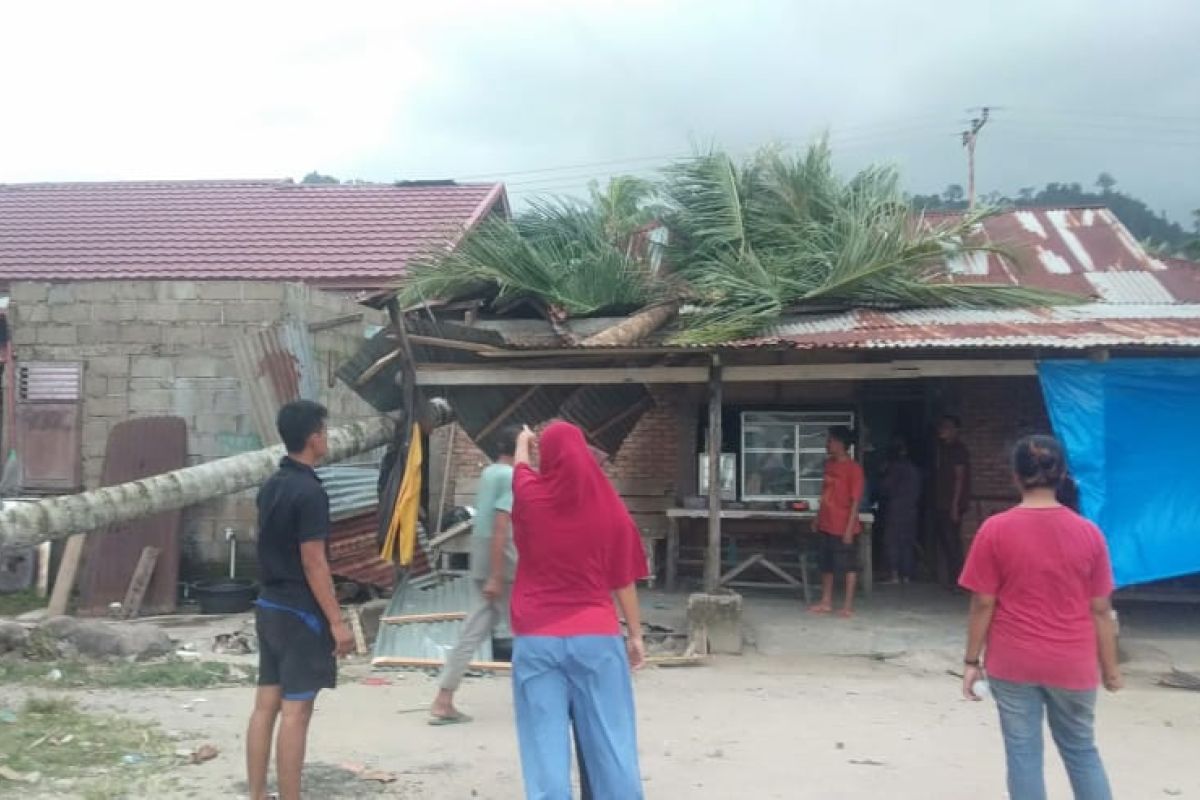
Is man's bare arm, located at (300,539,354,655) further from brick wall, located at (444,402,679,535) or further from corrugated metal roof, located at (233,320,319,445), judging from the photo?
brick wall, located at (444,402,679,535)

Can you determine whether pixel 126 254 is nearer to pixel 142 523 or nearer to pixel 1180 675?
pixel 142 523

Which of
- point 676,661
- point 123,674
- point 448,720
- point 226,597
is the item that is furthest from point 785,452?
point 123,674

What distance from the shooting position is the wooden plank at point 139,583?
9.99m

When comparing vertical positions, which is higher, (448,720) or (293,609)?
(293,609)

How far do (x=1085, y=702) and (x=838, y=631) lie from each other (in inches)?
203

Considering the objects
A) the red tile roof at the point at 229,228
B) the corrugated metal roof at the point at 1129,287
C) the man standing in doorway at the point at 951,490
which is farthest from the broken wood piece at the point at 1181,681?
the red tile roof at the point at 229,228

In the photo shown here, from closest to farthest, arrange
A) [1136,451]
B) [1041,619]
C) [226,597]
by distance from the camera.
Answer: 1. [1041,619]
2. [1136,451]
3. [226,597]

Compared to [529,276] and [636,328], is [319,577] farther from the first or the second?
[529,276]

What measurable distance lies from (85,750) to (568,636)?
10.2ft

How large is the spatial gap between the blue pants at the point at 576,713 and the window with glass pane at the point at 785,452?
7671 mm

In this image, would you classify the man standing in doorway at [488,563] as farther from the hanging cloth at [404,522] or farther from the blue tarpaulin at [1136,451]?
the blue tarpaulin at [1136,451]

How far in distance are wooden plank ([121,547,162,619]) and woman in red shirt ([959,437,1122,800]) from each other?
8202 millimetres

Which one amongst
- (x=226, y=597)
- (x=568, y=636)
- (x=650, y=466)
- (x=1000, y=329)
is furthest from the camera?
(x=650, y=466)

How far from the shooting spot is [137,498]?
26.7 feet
